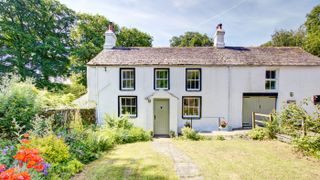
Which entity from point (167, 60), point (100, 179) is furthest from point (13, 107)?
point (167, 60)

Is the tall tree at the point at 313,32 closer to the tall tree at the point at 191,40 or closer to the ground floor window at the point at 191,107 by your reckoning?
the tall tree at the point at 191,40

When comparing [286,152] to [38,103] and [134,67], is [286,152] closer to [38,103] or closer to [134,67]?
[134,67]

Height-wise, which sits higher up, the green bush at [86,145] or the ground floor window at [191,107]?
the ground floor window at [191,107]

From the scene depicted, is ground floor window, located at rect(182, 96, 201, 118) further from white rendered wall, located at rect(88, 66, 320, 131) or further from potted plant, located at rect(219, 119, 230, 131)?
potted plant, located at rect(219, 119, 230, 131)

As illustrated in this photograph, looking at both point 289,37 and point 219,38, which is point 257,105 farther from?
point 289,37

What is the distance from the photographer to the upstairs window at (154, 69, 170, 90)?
14906 millimetres

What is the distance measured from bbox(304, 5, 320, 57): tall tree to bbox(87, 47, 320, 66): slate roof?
1370 centimetres

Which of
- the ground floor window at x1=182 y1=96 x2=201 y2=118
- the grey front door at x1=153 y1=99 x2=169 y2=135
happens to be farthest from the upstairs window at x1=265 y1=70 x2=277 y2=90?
the grey front door at x1=153 y1=99 x2=169 y2=135

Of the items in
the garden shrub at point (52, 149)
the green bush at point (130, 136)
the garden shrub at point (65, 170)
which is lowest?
the green bush at point (130, 136)

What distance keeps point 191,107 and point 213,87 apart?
2339mm

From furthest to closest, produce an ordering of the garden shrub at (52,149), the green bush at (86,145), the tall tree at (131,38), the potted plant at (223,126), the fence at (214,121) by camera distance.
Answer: the tall tree at (131,38) → the fence at (214,121) → the potted plant at (223,126) → the green bush at (86,145) → the garden shrub at (52,149)

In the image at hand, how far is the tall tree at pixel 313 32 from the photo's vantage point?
2642cm

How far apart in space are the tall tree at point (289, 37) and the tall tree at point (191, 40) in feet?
39.7

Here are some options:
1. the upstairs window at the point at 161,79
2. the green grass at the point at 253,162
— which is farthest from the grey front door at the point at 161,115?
the green grass at the point at 253,162
